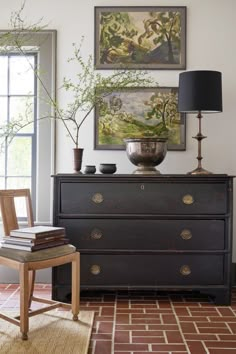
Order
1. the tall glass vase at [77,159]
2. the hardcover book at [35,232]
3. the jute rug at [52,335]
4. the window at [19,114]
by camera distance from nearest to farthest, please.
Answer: the jute rug at [52,335] → the hardcover book at [35,232] → the tall glass vase at [77,159] → the window at [19,114]

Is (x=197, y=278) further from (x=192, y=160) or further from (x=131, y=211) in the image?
(x=192, y=160)

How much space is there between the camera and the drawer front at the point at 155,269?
3.48 metres

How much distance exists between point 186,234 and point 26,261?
1.33m

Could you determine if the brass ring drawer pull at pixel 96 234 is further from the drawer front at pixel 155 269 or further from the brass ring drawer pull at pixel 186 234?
the brass ring drawer pull at pixel 186 234

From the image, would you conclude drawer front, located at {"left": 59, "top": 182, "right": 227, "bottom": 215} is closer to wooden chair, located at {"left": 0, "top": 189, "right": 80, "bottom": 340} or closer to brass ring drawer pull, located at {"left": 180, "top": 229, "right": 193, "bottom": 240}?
brass ring drawer pull, located at {"left": 180, "top": 229, "right": 193, "bottom": 240}

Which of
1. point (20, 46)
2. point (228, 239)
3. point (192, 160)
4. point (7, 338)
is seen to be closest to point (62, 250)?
point (7, 338)

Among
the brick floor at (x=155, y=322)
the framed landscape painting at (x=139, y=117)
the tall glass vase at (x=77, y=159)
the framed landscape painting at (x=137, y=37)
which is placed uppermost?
the framed landscape painting at (x=137, y=37)

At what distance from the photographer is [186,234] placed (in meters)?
3.48

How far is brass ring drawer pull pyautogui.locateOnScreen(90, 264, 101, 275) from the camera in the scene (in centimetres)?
349

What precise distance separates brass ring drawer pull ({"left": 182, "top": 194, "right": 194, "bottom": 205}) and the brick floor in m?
0.81

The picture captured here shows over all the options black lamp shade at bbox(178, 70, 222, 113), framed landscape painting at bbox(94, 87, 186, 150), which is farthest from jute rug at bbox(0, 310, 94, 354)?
black lamp shade at bbox(178, 70, 222, 113)

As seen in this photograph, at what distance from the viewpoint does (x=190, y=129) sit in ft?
13.3

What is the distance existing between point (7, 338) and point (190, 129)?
2360 millimetres

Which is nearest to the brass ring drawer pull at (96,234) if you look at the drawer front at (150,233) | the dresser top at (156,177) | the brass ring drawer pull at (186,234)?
the drawer front at (150,233)
